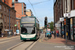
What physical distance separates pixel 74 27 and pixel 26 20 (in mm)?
7552

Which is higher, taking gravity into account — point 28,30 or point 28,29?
point 28,29

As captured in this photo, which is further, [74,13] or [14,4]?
Answer: [14,4]

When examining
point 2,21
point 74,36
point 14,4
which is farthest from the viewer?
point 14,4

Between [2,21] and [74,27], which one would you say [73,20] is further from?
[2,21]

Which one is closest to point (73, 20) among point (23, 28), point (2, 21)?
point (23, 28)

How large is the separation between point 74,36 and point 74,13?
3.67 metres

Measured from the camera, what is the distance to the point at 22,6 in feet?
280

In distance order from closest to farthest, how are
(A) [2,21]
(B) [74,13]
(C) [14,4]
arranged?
(B) [74,13], (A) [2,21], (C) [14,4]

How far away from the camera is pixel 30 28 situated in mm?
19750

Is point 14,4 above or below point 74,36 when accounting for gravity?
above

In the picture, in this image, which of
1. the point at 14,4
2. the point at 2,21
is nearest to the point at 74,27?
the point at 2,21

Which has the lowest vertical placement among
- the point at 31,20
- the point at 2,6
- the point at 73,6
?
the point at 31,20

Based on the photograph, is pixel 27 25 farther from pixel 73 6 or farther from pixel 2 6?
pixel 2 6

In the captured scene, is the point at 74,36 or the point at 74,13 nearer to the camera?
the point at 74,13
